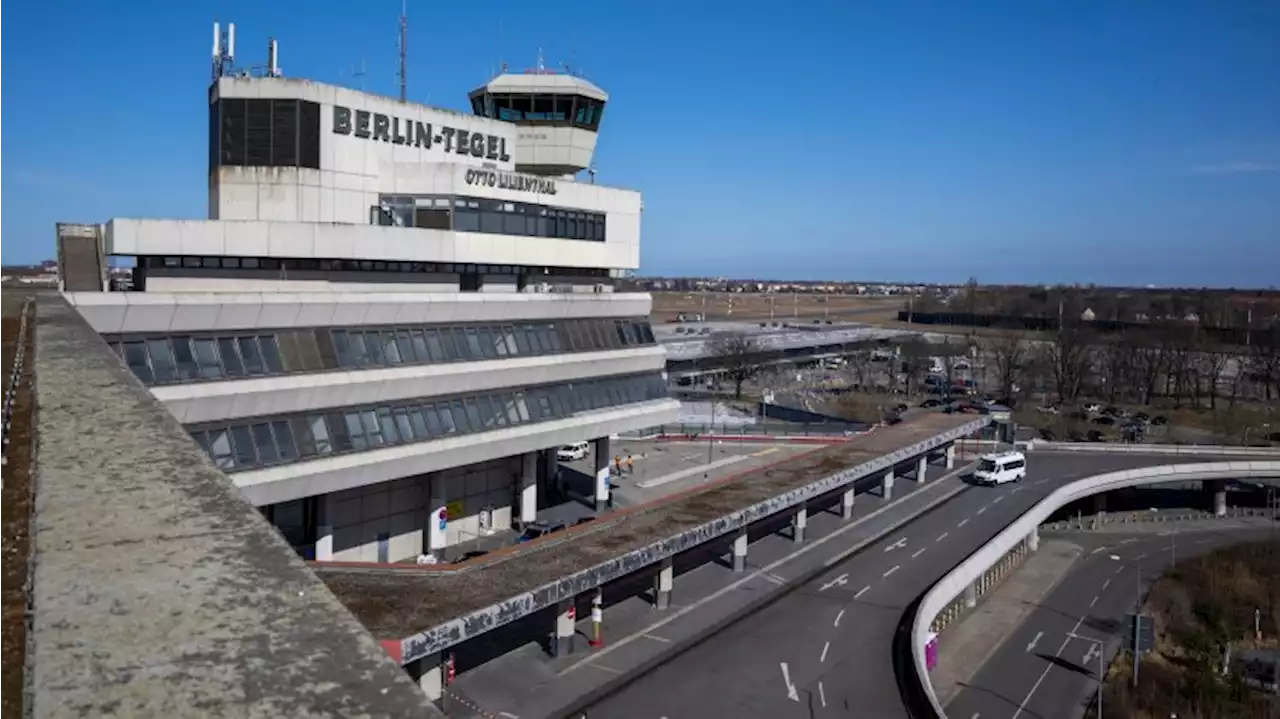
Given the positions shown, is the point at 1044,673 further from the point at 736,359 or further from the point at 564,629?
the point at 736,359

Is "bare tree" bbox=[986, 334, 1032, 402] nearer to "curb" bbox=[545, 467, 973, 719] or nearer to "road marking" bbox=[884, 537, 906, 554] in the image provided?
"curb" bbox=[545, 467, 973, 719]

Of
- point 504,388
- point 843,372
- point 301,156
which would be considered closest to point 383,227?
point 301,156

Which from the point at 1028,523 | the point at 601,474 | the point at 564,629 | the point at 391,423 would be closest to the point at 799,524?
the point at 601,474

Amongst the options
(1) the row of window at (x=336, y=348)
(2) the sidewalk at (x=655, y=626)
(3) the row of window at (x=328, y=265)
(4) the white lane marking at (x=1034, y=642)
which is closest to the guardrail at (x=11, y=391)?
(1) the row of window at (x=336, y=348)

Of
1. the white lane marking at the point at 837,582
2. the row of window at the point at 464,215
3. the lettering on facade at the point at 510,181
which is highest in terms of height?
the lettering on facade at the point at 510,181

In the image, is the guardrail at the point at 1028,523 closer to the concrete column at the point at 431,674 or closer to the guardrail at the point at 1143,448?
the guardrail at the point at 1143,448
